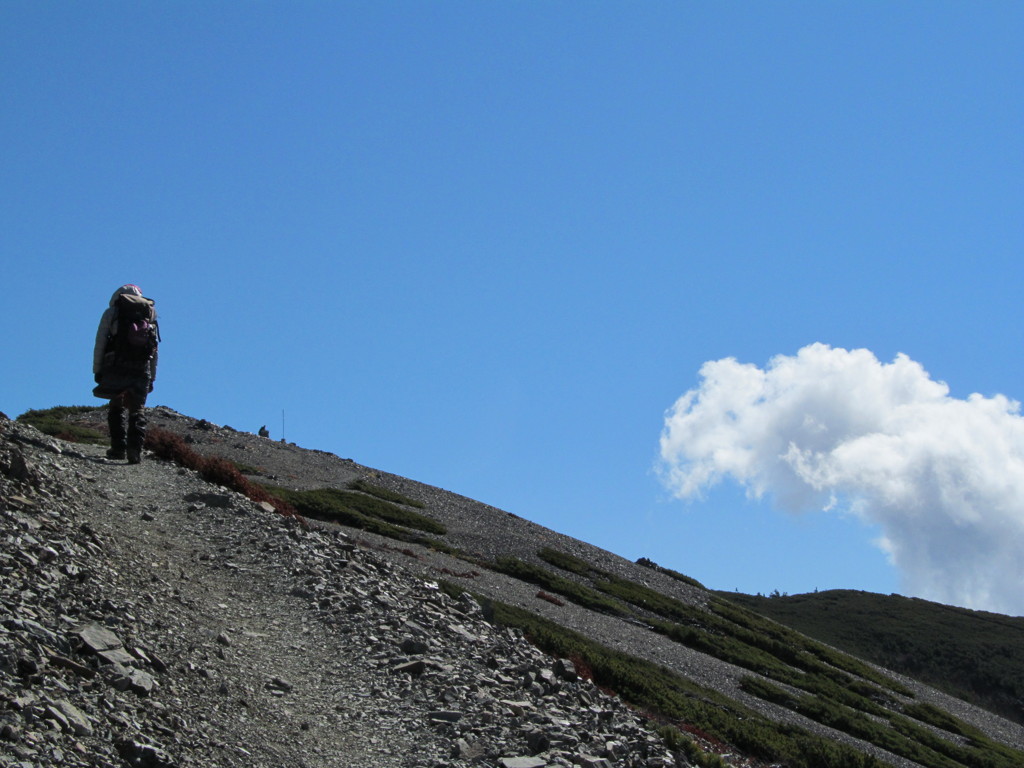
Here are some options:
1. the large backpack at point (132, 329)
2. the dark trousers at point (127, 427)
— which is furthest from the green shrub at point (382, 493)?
the large backpack at point (132, 329)

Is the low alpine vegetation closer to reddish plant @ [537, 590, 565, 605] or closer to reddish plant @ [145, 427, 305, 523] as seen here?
reddish plant @ [145, 427, 305, 523]

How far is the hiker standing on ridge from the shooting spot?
70.1 ft

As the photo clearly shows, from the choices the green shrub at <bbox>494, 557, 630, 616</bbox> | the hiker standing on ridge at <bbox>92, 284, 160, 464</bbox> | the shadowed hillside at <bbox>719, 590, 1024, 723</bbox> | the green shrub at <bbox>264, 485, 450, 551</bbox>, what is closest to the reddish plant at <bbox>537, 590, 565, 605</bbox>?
the green shrub at <bbox>494, 557, 630, 616</bbox>

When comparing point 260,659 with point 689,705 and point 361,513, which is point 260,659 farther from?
point 361,513

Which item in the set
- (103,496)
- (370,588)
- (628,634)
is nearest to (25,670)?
(370,588)

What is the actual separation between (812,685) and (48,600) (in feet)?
126

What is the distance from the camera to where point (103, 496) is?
18406 mm

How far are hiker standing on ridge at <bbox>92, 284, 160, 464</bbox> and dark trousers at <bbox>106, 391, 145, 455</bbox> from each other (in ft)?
1.28

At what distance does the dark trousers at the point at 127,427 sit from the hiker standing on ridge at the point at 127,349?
1.28 ft

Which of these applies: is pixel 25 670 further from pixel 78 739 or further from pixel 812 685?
pixel 812 685

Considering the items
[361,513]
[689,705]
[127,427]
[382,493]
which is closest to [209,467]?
[127,427]

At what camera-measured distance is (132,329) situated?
69.8 ft

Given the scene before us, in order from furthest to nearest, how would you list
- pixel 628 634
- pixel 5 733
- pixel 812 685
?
pixel 812 685 < pixel 628 634 < pixel 5 733

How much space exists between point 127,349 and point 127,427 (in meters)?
2.41
